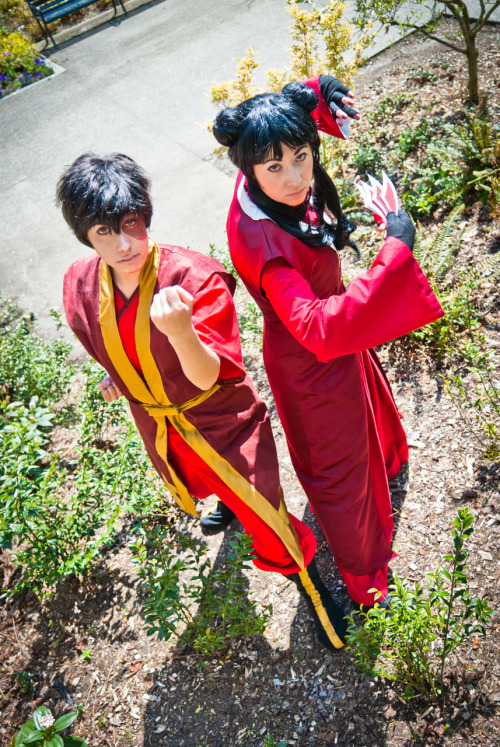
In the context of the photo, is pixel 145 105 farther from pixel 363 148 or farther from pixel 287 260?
pixel 287 260

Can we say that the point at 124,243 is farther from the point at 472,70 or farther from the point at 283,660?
the point at 472,70

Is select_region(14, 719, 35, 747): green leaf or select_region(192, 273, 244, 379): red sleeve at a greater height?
select_region(192, 273, 244, 379): red sleeve

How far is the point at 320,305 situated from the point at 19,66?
852cm

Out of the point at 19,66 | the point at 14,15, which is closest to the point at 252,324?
the point at 19,66

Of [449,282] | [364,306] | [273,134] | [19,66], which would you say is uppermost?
[273,134]

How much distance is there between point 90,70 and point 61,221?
3.31 m

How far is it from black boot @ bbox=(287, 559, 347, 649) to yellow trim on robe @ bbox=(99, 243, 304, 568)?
0.60ft

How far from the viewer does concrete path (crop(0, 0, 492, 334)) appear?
16.9 ft

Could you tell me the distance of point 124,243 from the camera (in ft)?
5.90

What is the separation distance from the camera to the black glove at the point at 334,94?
2025 millimetres

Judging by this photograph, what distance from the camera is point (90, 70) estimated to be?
7.79 meters

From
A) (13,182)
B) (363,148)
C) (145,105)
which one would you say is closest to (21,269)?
(13,182)

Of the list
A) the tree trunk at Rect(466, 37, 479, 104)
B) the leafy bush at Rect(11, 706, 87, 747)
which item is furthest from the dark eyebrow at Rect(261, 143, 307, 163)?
the tree trunk at Rect(466, 37, 479, 104)

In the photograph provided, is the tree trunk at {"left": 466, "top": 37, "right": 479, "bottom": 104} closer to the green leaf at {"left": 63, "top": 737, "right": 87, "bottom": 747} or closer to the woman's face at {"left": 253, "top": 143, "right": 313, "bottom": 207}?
the woman's face at {"left": 253, "top": 143, "right": 313, "bottom": 207}
